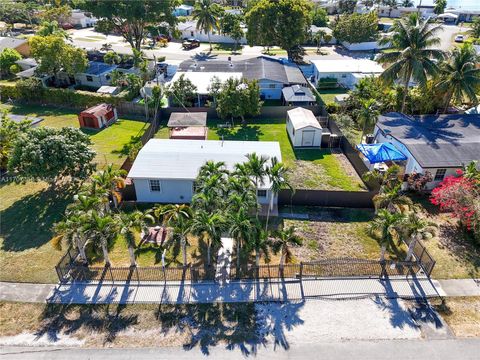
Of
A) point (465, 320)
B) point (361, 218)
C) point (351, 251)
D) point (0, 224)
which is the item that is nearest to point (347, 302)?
point (351, 251)

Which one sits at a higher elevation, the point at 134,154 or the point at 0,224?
the point at 134,154

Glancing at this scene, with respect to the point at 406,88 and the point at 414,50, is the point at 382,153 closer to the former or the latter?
the point at 406,88

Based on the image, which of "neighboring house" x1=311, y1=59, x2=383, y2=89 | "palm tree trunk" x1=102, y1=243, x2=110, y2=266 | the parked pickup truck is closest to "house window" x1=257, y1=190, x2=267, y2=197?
"palm tree trunk" x1=102, y1=243, x2=110, y2=266

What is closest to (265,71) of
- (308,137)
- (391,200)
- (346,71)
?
(346,71)

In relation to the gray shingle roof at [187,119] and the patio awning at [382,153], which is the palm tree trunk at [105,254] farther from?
the patio awning at [382,153]

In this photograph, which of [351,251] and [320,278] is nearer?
[320,278]

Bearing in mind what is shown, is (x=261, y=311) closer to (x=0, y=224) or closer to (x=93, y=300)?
(x=93, y=300)
